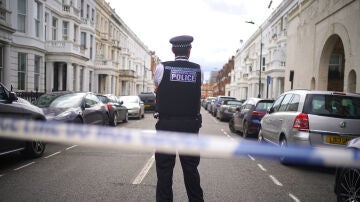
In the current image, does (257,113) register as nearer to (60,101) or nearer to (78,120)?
(78,120)

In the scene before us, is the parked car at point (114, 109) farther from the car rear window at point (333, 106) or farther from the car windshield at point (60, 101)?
the car rear window at point (333, 106)

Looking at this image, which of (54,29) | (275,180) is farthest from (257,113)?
(54,29)

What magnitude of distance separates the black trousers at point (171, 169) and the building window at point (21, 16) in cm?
2149

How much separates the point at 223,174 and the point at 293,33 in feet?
71.7

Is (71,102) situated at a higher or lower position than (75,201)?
higher

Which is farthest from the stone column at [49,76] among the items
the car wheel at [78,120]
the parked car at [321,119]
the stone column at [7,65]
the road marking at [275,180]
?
the road marking at [275,180]

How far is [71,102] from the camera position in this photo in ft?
34.2

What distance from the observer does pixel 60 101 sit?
408 inches

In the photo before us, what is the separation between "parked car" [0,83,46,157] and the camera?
19.9 ft

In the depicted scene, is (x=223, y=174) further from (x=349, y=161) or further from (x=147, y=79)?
(x=147, y=79)

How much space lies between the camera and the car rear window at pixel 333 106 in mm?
6754

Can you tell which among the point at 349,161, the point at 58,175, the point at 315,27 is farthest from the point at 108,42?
the point at 349,161

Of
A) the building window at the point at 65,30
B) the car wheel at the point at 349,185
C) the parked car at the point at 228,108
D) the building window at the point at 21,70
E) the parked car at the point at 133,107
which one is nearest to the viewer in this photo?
the car wheel at the point at 349,185

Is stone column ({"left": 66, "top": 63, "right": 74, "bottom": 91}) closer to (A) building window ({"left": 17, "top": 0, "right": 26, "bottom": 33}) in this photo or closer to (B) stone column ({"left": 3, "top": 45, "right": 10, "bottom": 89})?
(A) building window ({"left": 17, "top": 0, "right": 26, "bottom": 33})
